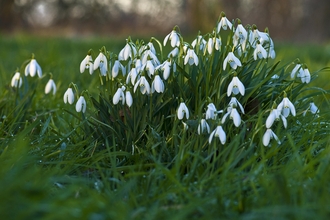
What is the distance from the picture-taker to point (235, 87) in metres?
1.99

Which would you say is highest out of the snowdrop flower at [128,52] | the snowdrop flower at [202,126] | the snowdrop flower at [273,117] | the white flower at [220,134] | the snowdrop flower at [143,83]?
the snowdrop flower at [128,52]

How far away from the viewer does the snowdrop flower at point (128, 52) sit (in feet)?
7.16

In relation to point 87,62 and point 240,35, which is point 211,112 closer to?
point 240,35

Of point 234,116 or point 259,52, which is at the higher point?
point 259,52

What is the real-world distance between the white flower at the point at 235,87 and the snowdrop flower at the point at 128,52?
0.51 meters

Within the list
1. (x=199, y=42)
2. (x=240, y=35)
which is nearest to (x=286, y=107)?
(x=240, y=35)

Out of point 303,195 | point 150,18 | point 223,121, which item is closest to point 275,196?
point 303,195

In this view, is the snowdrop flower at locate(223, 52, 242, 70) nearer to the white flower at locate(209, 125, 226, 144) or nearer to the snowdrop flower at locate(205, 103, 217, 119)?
the snowdrop flower at locate(205, 103, 217, 119)

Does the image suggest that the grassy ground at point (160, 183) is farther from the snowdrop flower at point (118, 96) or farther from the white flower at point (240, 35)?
the white flower at point (240, 35)

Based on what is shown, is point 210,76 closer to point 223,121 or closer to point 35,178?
point 223,121

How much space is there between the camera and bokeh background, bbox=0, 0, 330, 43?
39.8 ft

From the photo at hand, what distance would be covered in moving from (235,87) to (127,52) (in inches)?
21.0

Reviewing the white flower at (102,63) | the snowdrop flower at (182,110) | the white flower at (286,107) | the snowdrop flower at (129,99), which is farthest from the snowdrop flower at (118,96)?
the white flower at (286,107)

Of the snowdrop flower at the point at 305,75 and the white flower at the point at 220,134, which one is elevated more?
the snowdrop flower at the point at 305,75
